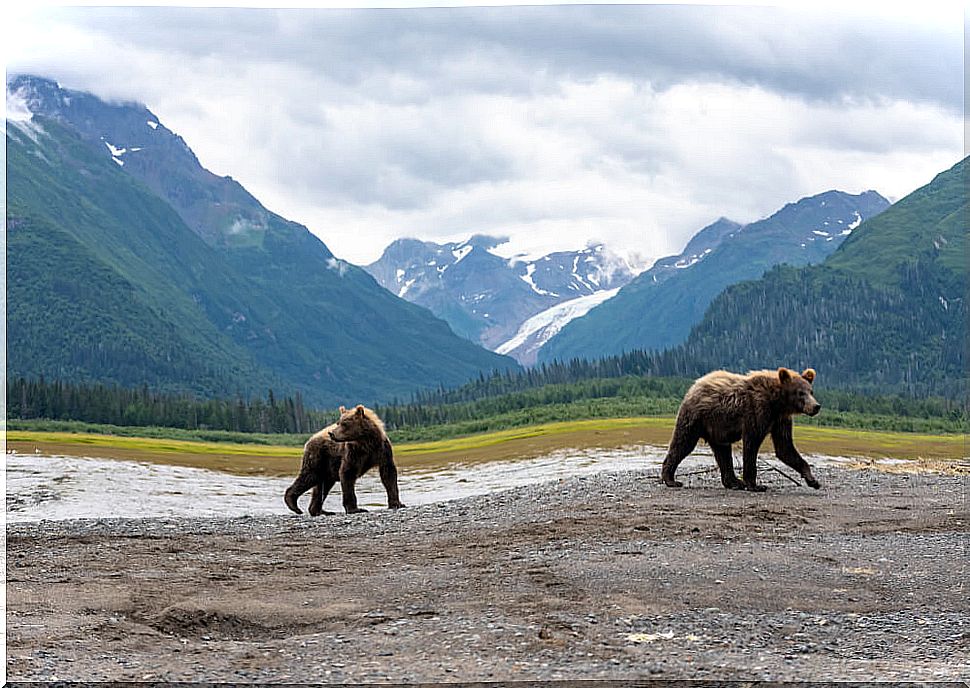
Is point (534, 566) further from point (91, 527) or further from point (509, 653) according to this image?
point (91, 527)

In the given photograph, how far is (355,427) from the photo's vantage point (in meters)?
21.5

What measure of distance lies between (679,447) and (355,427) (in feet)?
20.7

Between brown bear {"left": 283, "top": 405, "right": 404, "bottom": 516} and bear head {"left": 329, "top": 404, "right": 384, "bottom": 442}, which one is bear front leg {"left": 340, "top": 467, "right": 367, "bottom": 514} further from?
bear head {"left": 329, "top": 404, "right": 384, "bottom": 442}

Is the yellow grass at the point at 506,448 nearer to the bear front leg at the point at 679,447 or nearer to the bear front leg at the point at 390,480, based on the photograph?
the bear front leg at the point at 679,447

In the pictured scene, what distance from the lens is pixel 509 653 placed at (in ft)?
28.1

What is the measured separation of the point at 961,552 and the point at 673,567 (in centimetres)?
405

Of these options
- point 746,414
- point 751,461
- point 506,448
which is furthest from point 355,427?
point 506,448

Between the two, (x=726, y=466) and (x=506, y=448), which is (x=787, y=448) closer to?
(x=726, y=466)

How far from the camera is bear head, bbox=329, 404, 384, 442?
70.2ft

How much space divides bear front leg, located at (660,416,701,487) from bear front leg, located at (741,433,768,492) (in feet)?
3.26

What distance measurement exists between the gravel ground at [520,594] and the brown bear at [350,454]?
4.55 ft

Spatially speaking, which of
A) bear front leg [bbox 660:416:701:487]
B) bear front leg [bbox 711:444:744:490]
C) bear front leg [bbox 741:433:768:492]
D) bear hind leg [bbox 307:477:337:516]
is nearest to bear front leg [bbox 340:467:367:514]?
bear hind leg [bbox 307:477:337:516]

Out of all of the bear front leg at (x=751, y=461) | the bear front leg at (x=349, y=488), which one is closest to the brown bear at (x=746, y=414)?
the bear front leg at (x=751, y=461)

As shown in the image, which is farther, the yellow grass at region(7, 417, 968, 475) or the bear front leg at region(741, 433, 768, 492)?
the yellow grass at region(7, 417, 968, 475)
